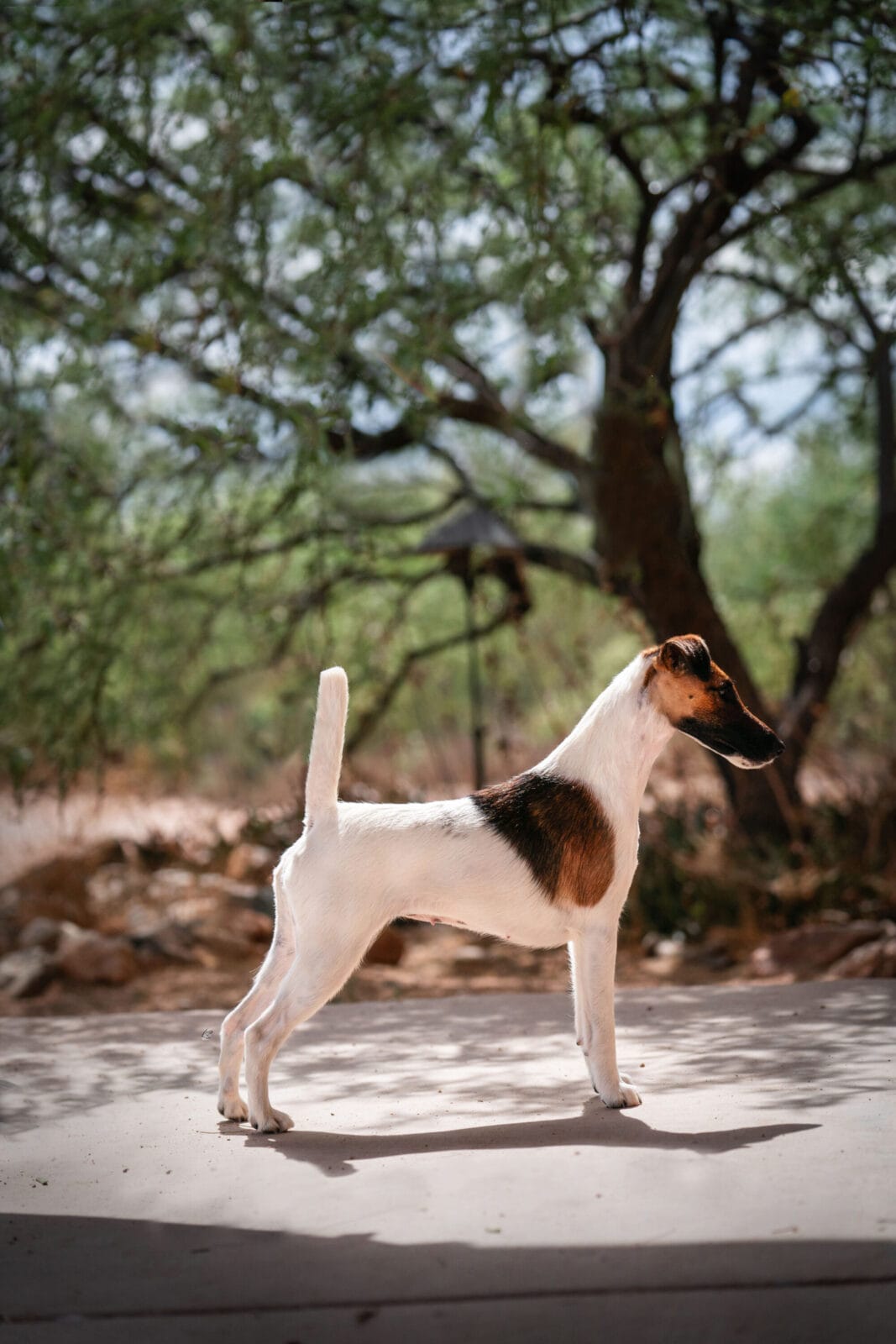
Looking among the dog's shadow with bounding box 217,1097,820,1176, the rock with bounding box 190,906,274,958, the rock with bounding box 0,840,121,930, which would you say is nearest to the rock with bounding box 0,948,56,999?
the rock with bounding box 190,906,274,958

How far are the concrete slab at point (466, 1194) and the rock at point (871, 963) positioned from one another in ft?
5.42

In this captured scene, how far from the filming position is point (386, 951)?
974 cm

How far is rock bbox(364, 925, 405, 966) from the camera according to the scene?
9680mm

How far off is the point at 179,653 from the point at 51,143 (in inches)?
191

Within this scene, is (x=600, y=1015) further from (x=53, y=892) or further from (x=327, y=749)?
(x=53, y=892)

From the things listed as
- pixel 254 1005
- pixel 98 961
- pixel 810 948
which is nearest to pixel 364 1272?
pixel 254 1005

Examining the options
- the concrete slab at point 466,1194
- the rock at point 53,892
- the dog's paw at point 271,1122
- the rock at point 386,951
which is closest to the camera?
the concrete slab at point 466,1194

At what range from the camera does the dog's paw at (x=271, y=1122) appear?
4.33 m

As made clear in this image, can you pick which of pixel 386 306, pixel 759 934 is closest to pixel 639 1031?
pixel 759 934

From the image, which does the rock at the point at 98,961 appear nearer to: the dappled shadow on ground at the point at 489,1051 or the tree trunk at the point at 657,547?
the dappled shadow on ground at the point at 489,1051

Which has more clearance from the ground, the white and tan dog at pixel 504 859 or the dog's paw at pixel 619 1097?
the white and tan dog at pixel 504 859

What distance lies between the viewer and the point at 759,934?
918 centimetres

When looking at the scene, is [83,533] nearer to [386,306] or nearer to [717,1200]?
[386,306]

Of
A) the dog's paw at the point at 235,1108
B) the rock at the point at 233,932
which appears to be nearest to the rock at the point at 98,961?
the rock at the point at 233,932
